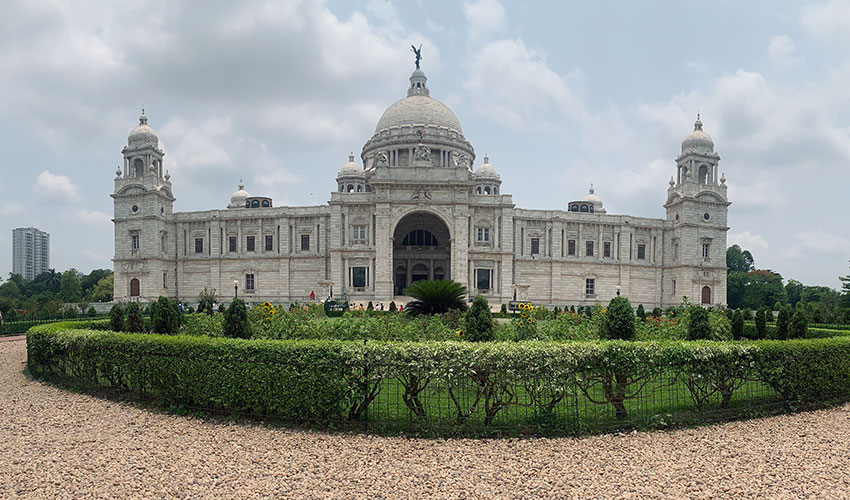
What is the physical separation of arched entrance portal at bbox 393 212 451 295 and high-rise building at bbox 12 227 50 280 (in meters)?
108

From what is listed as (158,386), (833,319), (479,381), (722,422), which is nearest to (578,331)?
(722,422)

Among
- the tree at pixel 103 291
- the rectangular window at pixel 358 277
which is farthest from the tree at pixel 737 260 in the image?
the tree at pixel 103 291

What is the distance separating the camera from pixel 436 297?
17516 mm

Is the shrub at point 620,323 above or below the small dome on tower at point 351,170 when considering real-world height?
below

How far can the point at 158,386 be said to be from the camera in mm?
9984

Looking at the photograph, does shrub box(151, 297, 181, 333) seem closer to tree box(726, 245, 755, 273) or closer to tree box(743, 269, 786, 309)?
tree box(743, 269, 786, 309)

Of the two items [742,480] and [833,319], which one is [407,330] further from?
[833,319]

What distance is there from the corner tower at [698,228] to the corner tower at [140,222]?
2002 inches

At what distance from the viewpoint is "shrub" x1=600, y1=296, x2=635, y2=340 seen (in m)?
11.8

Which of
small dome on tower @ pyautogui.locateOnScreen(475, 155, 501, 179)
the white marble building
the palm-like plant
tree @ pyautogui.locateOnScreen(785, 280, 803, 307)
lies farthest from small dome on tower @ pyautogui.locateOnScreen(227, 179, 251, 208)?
tree @ pyautogui.locateOnScreen(785, 280, 803, 307)

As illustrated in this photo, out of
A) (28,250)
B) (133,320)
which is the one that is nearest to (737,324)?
(133,320)

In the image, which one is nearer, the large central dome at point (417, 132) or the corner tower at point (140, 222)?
the corner tower at point (140, 222)

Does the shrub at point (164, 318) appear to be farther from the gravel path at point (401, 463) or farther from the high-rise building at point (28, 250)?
the high-rise building at point (28, 250)

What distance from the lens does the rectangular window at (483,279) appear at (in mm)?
46356
